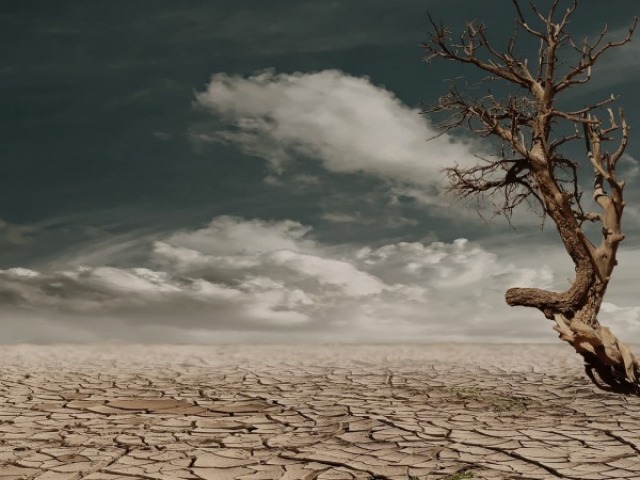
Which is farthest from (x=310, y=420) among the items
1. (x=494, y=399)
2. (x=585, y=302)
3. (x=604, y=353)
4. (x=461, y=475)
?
(x=585, y=302)

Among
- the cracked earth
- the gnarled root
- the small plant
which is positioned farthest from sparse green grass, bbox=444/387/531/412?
the small plant

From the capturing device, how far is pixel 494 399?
6.75 metres

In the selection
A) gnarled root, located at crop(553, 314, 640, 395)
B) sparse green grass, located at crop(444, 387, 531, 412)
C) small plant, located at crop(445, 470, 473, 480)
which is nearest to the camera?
small plant, located at crop(445, 470, 473, 480)

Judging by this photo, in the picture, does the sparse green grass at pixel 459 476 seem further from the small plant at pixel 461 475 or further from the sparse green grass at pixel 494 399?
the sparse green grass at pixel 494 399

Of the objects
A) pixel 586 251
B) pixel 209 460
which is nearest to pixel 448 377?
pixel 586 251

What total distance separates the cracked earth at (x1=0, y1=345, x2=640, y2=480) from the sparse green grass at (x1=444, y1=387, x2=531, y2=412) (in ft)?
0.06

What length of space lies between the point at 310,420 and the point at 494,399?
1961mm

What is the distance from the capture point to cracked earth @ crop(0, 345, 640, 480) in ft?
13.9

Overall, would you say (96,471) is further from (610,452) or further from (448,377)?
(448,377)

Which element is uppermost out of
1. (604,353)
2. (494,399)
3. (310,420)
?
(604,353)

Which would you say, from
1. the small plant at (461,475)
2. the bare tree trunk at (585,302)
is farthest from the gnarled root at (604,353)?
the small plant at (461,475)

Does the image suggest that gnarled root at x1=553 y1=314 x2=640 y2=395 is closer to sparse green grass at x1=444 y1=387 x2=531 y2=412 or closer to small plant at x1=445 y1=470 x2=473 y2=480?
sparse green grass at x1=444 y1=387 x2=531 y2=412

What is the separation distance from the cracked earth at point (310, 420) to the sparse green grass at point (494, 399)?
2 centimetres

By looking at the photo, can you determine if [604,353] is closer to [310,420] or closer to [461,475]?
[310,420]
